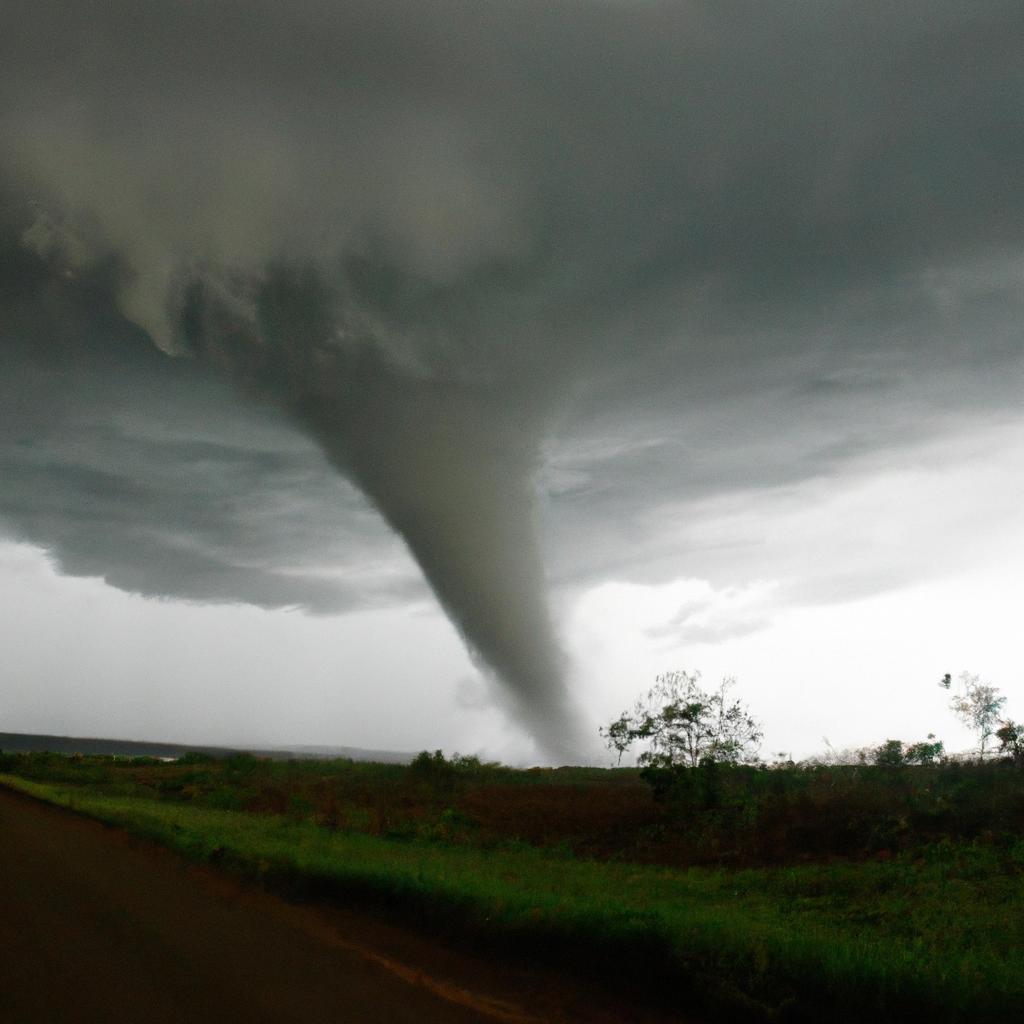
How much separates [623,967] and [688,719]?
66.3 feet

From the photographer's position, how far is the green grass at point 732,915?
27.5 ft

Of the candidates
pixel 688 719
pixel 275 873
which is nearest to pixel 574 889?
pixel 275 873

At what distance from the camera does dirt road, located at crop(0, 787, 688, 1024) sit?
25.9 feet

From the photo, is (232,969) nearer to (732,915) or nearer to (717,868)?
(732,915)

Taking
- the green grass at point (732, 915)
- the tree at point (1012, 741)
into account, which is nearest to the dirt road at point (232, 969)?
the green grass at point (732, 915)

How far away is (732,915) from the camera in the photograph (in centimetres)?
1287

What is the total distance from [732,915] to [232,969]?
706 centimetres

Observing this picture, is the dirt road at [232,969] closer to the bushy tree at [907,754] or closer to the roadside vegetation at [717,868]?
the roadside vegetation at [717,868]

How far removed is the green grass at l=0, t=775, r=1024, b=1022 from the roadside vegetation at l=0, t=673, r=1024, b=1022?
3 centimetres

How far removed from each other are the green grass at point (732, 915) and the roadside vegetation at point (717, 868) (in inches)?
1.3

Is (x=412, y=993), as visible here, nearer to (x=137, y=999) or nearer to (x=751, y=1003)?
(x=137, y=999)

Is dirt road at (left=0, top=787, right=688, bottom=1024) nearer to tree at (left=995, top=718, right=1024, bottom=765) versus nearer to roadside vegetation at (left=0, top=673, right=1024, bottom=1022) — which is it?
roadside vegetation at (left=0, top=673, right=1024, bottom=1022)

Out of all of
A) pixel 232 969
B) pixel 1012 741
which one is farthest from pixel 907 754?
pixel 232 969

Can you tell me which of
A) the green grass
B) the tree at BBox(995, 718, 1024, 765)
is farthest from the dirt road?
the tree at BBox(995, 718, 1024, 765)
